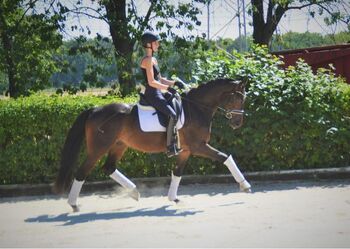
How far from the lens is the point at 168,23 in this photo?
51.4 ft

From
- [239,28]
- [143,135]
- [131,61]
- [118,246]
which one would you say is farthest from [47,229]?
[239,28]

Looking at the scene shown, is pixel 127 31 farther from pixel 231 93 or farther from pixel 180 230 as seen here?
pixel 180 230

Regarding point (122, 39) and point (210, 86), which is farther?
point (122, 39)

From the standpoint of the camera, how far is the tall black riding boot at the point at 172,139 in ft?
29.8

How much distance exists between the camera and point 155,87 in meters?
8.84

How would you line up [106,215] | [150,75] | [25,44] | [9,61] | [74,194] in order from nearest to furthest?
[106,215], [150,75], [74,194], [9,61], [25,44]

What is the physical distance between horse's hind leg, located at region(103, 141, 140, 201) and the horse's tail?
0.58 meters

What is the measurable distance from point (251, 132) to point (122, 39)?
228 inches

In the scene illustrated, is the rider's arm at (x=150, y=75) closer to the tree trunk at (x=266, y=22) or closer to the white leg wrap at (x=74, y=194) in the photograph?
the white leg wrap at (x=74, y=194)

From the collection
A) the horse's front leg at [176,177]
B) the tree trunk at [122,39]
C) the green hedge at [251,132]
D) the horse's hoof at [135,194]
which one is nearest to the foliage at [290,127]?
the green hedge at [251,132]

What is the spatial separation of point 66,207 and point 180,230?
112 inches

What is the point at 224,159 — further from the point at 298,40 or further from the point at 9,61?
the point at 298,40

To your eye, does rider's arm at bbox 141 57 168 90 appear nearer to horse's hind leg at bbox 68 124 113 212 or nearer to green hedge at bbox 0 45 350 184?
horse's hind leg at bbox 68 124 113 212

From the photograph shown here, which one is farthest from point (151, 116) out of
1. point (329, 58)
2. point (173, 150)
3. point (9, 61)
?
point (9, 61)
